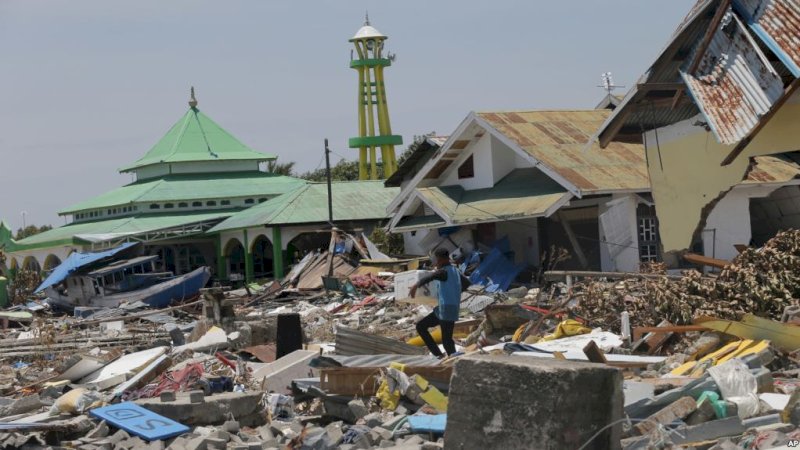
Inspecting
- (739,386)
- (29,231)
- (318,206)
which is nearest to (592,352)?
(739,386)

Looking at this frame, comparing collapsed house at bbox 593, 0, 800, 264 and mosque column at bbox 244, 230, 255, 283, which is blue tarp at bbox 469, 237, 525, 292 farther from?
mosque column at bbox 244, 230, 255, 283

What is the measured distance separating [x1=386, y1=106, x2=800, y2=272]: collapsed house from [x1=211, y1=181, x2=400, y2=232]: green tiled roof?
698cm

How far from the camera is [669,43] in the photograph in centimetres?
1461

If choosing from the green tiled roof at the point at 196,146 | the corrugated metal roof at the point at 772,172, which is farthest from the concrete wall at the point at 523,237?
the green tiled roof at the point at 196,146

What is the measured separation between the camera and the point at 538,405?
7.44 m

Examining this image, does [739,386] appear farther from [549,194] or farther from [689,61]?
[549,194]

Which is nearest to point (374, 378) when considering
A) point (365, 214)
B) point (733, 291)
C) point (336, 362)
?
point (336, 362)

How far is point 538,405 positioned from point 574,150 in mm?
20222

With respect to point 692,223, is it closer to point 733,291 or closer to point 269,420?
point 733,291

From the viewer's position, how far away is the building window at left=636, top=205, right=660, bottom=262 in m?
25.1

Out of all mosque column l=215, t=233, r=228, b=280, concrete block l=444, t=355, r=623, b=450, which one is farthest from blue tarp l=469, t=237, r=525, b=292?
concrete block l=444, t=355, r=623, b=450

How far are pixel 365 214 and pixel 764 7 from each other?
26.6 meters

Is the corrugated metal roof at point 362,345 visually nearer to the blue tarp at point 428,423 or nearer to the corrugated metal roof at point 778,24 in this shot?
the blue tarp at point 428,423

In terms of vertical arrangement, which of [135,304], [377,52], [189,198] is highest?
[377,52]
